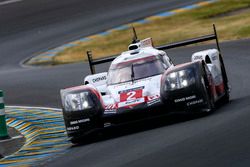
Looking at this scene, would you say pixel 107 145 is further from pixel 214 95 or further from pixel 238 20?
pixel 238 20

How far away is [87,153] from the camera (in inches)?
442

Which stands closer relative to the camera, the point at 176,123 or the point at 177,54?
the point at 176,123

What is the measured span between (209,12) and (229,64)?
10385 millimetres

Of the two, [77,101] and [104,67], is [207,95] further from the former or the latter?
[104,67]

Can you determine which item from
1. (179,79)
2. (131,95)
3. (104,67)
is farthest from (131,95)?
(104,67)

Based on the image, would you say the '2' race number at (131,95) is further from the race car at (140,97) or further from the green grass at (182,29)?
the green grass at (182,29)

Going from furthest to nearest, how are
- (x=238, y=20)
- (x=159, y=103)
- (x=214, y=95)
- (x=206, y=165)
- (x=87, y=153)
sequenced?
(x=238, y=20) < (x=214, y=95) < (x=159, y=103) < (x=87, y=153) < (x=206, y=165)

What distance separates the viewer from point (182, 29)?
28344 millimetres

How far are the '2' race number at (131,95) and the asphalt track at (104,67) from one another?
45cm

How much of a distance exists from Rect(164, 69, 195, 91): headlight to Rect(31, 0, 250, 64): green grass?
1209 centimetres

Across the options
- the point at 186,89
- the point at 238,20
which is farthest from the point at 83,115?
the point at 238,20

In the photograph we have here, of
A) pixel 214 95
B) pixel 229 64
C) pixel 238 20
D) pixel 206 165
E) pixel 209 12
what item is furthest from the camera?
pixel 209 12

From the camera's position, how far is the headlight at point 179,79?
41.0 ft

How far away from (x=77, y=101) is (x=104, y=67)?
1061 centimetres
